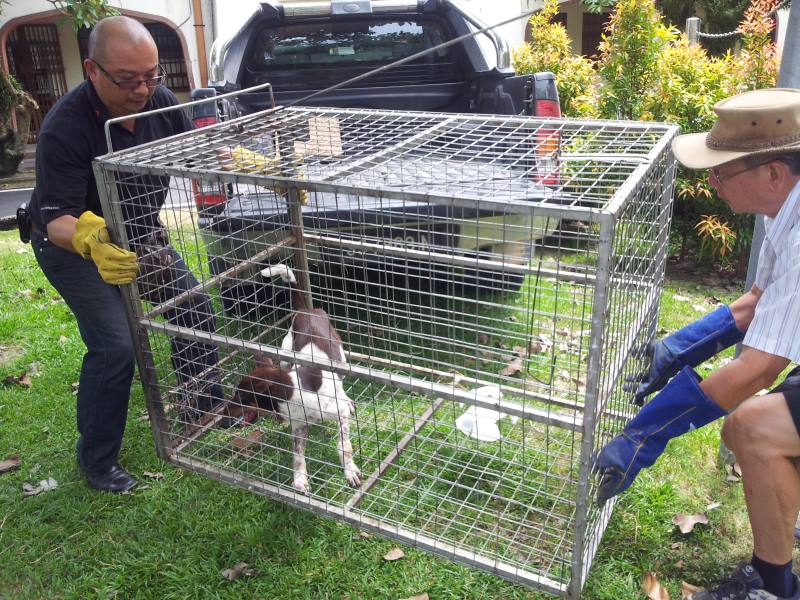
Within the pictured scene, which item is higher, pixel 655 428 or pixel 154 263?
pixel 154 263

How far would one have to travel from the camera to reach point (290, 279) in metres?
3.50

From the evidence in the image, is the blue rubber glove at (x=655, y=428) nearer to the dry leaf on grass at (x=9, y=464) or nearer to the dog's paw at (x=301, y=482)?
the dog's paw at (x=301, y=482)

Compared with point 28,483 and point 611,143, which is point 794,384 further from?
point 28,483

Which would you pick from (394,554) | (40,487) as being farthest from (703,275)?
(40,487)

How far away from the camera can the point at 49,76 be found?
15891 millimetres

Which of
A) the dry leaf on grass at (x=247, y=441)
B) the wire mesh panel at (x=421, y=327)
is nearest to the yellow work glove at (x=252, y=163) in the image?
the wire mesh panel at (x=421, y=327)

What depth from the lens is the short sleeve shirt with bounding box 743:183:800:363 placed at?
199 centimetres

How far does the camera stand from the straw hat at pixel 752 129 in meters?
2.06

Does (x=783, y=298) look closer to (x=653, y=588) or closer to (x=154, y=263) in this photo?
(x=653, y=588)

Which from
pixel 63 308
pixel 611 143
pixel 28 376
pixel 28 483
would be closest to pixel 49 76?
pixel 63 308

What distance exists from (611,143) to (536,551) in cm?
155

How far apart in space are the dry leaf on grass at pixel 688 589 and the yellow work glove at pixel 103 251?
2.34 meters

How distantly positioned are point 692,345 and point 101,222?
2332 millimetres

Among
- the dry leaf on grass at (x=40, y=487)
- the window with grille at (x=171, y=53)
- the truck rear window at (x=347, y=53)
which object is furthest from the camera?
the window with grille at (x=171, y=53)
